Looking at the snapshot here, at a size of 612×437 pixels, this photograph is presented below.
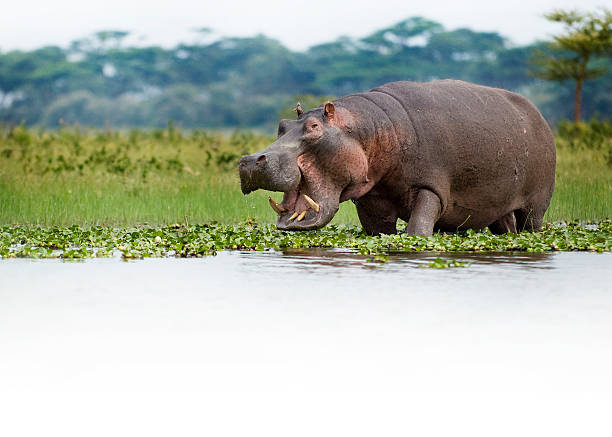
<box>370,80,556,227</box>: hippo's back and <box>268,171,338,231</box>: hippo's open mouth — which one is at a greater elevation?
<box>370,80,556,227</box>: hippo's back

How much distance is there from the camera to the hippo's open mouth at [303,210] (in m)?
7.01

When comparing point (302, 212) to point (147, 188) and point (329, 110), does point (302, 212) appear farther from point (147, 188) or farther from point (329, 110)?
point (147, 188)

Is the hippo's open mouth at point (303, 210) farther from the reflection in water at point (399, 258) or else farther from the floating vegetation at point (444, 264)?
the floating vegetation at point (444, 264)

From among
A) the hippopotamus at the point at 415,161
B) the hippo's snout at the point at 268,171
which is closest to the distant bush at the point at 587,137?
the hippopotamus at the point at 415,161

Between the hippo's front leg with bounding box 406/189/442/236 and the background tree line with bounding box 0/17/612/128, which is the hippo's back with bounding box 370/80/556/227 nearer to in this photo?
the hippo's front leg with bounding box 406/189/442/236

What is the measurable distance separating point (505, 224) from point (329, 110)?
8.24 ft

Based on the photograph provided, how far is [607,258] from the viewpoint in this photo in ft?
23.6

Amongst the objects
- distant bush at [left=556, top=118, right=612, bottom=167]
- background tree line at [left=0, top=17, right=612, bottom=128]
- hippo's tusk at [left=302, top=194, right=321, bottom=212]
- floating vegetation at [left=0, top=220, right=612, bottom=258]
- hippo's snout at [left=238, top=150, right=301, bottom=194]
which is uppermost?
background tree line at [left=0, top=17, right=612, bottom=128]

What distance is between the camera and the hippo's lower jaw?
7.01m

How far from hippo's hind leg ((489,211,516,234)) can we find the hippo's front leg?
1.41 metres

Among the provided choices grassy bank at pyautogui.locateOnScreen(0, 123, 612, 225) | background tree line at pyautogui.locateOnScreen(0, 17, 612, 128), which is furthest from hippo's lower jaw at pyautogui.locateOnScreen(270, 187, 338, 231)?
background tree line at pyautogui.locateOnScreen(0, 17, 612, 128)

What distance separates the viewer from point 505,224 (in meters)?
8.92

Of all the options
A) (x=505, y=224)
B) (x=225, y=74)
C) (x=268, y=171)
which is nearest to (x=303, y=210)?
(x=268, y=171)

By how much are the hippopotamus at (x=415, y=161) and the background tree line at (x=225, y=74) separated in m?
47.8
